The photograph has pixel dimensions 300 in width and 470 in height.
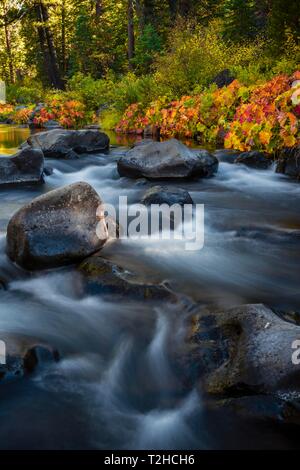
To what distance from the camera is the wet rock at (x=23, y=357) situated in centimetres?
244

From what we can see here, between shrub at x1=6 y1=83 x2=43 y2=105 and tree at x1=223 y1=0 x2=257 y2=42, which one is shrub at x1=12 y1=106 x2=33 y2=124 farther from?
tree at x1=223 y1=0 x2=257 y2=42

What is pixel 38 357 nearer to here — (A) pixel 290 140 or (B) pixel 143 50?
(A) pixel 290 140

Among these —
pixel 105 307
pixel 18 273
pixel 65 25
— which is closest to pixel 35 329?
pixel 105 307

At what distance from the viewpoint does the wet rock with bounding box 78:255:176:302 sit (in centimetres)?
332

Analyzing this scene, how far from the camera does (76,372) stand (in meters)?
2.58

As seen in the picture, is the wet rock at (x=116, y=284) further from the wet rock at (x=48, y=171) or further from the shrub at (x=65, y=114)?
the shrub at (x=65, y=114)

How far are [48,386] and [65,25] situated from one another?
3404 cm

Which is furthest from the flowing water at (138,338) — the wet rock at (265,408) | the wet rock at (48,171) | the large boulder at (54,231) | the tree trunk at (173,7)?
the tree trunk at (173,7)

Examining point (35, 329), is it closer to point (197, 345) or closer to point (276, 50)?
point (197, 345)

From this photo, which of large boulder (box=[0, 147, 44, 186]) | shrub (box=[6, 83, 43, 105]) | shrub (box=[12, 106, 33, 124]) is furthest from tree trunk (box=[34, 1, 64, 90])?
large boulder (box=[0, 147, 44, 186])

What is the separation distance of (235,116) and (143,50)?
17.5 m
